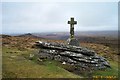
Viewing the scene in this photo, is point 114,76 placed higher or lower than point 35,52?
lower

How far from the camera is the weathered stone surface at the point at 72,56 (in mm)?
32394

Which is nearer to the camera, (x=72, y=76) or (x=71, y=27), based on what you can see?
(x=72, y=76)

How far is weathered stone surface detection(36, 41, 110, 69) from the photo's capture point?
32.4 m

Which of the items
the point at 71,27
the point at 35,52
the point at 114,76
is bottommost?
the point at 114,76

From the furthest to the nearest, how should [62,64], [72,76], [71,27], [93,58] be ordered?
[71,27] < [93,58] < [62,64] < [72,76]

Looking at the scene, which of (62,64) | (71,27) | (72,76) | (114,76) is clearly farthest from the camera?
(71,27)

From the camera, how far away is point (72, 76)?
26.6 metres

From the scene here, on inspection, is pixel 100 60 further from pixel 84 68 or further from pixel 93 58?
pixel 84 68

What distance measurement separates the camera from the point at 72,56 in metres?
33.1

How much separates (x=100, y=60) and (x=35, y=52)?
327 inches

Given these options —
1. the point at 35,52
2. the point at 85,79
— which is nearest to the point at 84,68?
the point at 85,79

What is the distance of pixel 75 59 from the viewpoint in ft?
108

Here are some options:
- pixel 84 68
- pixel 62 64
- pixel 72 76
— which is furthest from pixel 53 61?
pixel 72 76

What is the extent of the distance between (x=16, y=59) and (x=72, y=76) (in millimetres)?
7753
